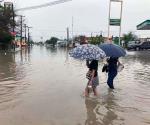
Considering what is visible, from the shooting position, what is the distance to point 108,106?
11453 mm

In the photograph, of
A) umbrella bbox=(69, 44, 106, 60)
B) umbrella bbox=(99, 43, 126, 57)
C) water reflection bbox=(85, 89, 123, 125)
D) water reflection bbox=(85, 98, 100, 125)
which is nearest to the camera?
water reflection bbox=(85, 98, 100, 125)

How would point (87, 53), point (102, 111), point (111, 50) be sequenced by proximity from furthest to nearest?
1. point (111, 50)
2. point (87, 53)
3. point (102, 111)

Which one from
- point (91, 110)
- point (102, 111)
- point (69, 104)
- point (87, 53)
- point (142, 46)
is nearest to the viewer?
point (102, 111)

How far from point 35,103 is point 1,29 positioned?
2339 inches

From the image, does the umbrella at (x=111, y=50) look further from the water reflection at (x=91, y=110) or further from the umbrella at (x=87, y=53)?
the water reflection at (x=91, y=110)

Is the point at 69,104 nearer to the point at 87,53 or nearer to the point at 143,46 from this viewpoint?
the point at 87,53

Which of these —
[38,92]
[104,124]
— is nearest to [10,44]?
[38,92]

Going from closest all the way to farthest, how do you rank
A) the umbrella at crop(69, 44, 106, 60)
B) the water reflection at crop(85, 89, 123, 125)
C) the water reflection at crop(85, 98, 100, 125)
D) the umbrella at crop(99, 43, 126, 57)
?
the water reflection at crop(85, 98, 100, 125)
the water reflection at crop(85, 89, 123, 125)
the umbrella at crop(69, 44, 106, 60)
the umbrella at crop(99, 43, 126, 57)

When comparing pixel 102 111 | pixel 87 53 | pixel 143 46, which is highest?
pixel 87 53

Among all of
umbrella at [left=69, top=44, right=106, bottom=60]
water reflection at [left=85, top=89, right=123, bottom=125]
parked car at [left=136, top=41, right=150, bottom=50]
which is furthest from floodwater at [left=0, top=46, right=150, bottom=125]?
parked car at [left=136, top=41, right=150, bottom=50]

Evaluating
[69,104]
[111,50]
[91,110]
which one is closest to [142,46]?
[111,50]

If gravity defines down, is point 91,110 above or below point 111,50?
below

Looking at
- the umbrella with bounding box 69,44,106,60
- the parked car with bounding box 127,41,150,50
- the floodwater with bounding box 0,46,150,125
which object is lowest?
the parked car with bounding box 127,41,150,50

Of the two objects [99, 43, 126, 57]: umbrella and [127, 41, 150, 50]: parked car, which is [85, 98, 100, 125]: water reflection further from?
[127, 41, 150, 50]: parked car
